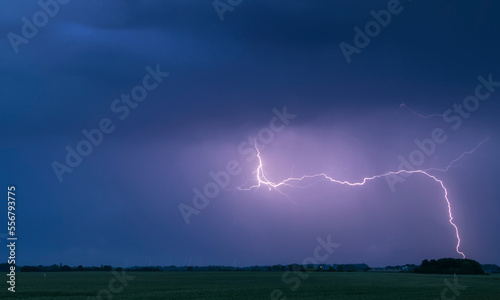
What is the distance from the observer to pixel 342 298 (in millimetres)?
36031

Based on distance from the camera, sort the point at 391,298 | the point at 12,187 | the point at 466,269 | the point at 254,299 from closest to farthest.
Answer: the point at 12,187, the point at 254,299, the point at 391,298, the point at 466,269

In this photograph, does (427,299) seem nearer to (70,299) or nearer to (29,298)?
(70,299)

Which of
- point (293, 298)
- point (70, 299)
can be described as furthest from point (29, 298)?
point (293, 298)

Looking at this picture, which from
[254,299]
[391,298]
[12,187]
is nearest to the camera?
[12,187]

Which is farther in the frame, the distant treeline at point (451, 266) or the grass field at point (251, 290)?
→ the distant treeline at point (451, 266)

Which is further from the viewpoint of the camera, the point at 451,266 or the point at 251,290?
the point at 451,266

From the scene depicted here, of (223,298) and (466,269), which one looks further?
(466,269)

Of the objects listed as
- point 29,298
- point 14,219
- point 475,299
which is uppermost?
point 14,219

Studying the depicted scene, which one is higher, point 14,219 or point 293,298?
point 14,219

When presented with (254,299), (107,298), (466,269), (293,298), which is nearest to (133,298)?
(107,298)

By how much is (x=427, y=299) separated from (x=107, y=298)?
20651 mm

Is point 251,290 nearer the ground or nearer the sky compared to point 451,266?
nearer the ground

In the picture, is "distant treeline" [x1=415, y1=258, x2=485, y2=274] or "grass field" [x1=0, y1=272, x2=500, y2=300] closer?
"grass field" [x1=0, y1=272, x2=500, y2=300]

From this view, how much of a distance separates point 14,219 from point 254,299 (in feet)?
48.4
